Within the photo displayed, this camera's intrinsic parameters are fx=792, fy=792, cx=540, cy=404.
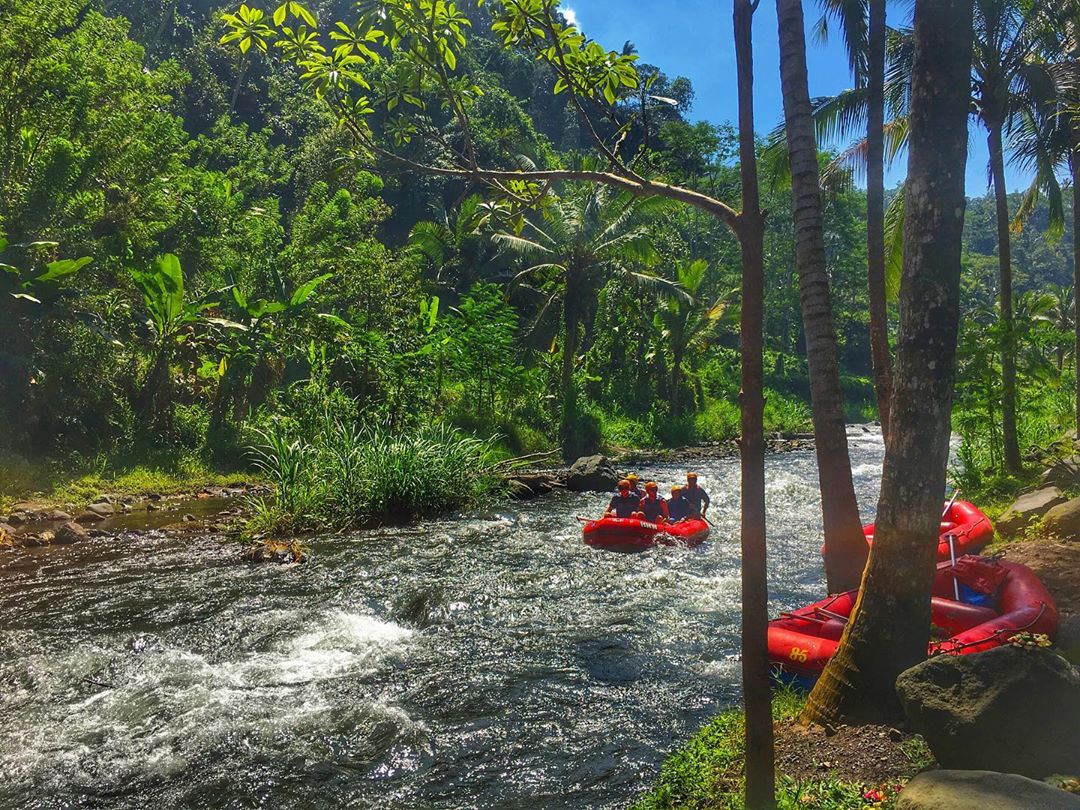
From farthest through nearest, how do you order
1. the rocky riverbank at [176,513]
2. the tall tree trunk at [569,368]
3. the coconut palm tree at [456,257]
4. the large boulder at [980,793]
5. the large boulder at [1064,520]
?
1. the coconut palm tree at [456,257]
2. the tall tree trunk at [569,368]
3. the rocky riverbank at [176,513]
4. the large boulder at [1064,520]
5. the large boulder at [980,793]

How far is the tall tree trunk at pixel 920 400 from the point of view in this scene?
4.34 meters

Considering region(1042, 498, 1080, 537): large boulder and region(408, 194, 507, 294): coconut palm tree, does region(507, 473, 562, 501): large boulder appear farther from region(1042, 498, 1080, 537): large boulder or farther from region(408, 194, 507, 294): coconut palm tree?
region(408, 194, 507, 294): coconut palm tree

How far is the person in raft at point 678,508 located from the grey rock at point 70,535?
898 cm

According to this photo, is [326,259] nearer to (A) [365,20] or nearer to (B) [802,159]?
(B) [802,159]

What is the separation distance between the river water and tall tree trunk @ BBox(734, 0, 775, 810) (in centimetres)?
169

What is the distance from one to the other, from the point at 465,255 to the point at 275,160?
35.4 ft

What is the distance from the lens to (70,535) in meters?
11.5

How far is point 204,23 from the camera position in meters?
49.2

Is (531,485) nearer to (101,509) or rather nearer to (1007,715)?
(101,509)

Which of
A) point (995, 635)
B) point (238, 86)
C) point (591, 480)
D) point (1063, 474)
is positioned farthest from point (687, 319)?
point (238, 86)

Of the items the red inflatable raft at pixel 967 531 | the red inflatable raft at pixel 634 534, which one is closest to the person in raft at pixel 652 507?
the red inflatable raft at pixel 634 534

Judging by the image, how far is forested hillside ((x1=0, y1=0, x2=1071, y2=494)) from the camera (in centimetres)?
1503

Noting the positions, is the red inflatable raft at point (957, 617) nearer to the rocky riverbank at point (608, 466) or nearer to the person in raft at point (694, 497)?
the rocky riverbank at point (608, 466)

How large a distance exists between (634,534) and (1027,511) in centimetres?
510
